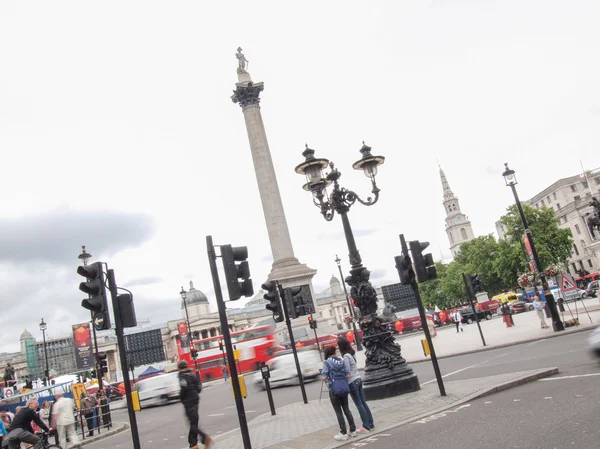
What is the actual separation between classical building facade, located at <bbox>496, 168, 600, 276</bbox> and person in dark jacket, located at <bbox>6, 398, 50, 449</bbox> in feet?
271

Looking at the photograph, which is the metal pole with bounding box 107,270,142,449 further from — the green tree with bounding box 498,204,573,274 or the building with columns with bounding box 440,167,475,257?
the building with columns with bounding box 440,167,475,257

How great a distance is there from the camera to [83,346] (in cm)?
3189

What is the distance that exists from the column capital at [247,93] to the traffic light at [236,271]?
156 ft

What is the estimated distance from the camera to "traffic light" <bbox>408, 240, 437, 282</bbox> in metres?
11.3

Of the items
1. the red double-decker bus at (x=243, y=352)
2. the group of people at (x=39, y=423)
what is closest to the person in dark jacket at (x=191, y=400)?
the group of people at (x=39, y=423)

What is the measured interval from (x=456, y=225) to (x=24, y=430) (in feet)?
509

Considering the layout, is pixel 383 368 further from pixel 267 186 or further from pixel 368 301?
pixel 267 186

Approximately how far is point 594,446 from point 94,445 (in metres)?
14.8

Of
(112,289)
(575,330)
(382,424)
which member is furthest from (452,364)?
(112,289)

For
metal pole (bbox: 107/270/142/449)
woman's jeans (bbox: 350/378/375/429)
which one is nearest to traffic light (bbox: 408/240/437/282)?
woman's jeans (bbox: 350/378/375/429)

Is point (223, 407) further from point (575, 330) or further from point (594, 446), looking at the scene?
point (594, 446)

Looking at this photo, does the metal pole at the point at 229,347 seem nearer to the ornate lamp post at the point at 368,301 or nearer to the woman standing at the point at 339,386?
the woman standing at the point at 339,386

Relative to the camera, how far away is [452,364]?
60.9 feet

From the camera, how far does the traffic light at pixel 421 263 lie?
11264 mm
